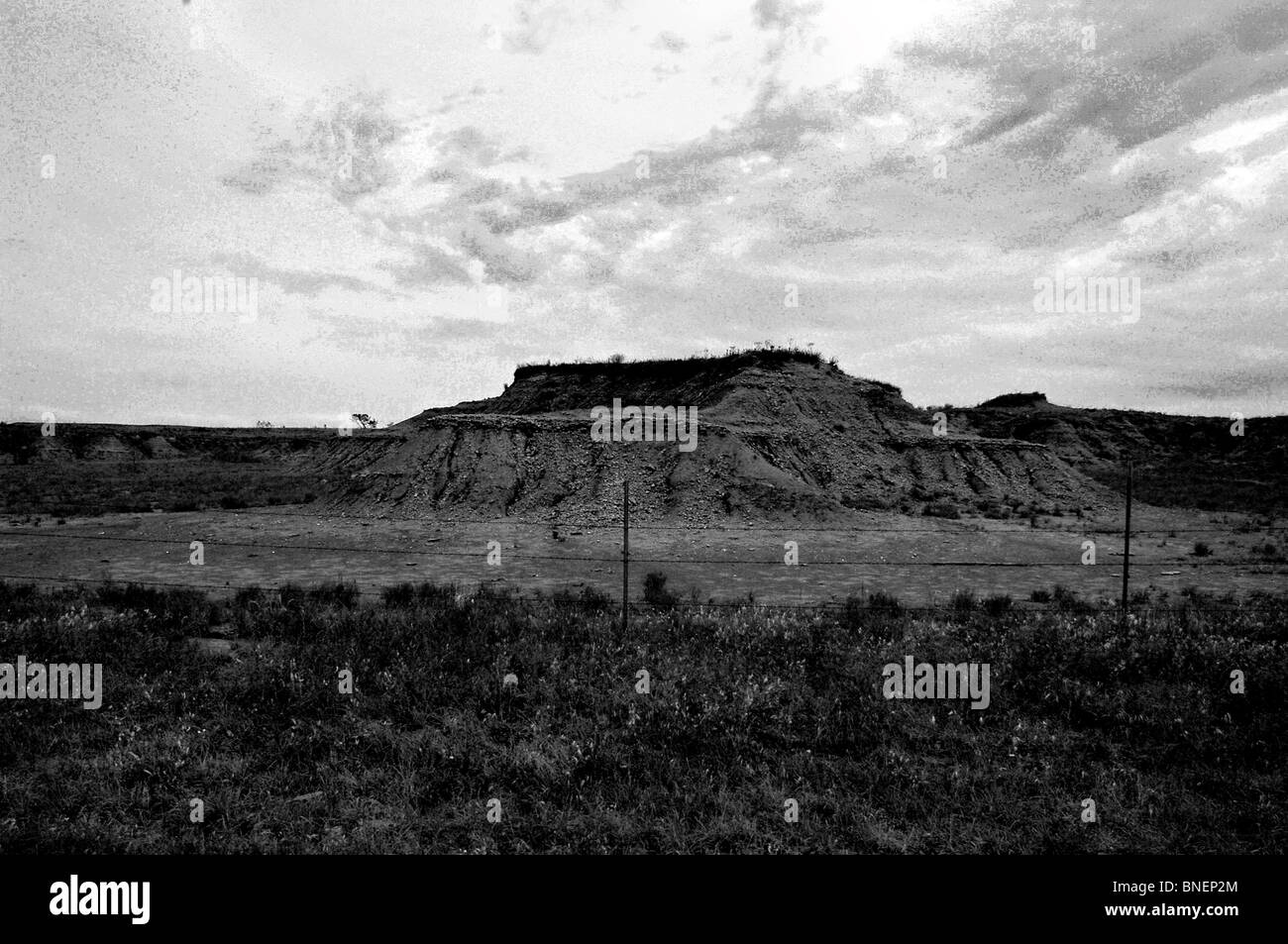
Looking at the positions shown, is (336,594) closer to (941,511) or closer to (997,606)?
(997,606)

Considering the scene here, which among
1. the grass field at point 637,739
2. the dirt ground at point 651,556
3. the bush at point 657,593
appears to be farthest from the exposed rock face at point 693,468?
the grass field at point 637,739

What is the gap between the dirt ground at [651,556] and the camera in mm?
18359

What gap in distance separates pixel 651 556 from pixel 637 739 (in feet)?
53.5

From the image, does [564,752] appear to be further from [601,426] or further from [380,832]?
[601,426]

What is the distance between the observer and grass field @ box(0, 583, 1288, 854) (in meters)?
5.80

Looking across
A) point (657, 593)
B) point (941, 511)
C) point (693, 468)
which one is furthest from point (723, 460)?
point (657, 593)

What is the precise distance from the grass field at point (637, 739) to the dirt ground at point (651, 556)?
374 centimetres

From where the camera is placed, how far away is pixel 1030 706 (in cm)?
834

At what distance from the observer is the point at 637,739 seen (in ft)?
24.1

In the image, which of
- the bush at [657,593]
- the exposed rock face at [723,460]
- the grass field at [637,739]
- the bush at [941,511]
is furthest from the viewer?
the bush at [941,511]

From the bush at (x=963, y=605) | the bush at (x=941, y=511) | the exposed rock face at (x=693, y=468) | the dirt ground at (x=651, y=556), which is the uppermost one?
the exposed rock face at (x=693, y=468)

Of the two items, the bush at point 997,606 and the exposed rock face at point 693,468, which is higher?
the exposed rock face at point 693,468

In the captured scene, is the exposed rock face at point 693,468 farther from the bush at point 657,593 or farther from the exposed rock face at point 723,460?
the bush at point 657,593

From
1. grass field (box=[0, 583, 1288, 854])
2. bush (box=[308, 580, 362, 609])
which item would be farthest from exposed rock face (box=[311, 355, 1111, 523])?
grass field (box=[0, 583, 1288, 854])
